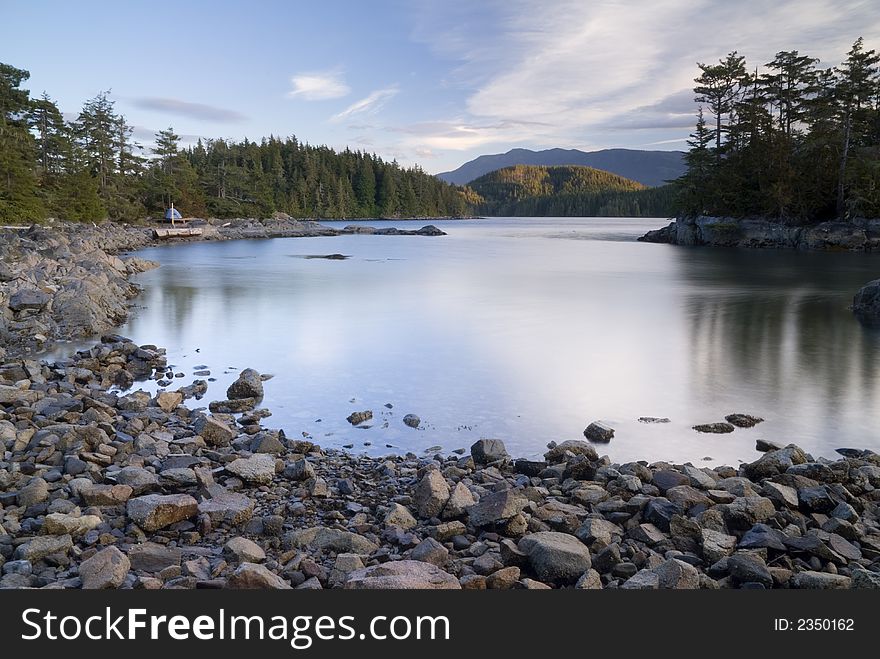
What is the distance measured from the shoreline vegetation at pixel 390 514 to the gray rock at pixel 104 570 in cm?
1

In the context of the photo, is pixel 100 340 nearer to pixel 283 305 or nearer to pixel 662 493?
pixel 283 305

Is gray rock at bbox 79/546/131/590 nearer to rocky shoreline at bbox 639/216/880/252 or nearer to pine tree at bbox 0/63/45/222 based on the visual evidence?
pine tree at bbox 0/63/45/222

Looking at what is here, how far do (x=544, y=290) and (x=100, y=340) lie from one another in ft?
56.8

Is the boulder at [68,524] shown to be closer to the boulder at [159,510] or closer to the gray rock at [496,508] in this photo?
the boulder at [159,510]

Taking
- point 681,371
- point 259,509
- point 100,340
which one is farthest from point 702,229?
point 259,509

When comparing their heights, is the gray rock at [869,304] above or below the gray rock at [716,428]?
above

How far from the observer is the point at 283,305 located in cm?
2109

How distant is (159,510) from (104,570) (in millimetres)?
948

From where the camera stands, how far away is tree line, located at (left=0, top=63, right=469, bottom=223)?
45.5 metres

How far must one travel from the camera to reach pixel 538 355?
1341 centimetres

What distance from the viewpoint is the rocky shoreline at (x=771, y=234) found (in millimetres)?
45062

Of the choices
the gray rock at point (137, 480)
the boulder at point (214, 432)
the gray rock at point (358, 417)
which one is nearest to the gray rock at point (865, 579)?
the gray rock at point (137, 480)

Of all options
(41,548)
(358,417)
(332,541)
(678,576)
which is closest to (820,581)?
(678,576)

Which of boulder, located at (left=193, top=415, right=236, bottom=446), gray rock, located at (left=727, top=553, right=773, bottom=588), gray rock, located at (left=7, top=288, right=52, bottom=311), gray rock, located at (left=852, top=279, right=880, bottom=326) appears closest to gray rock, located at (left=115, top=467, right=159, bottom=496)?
boulder, located at (left=193, top=415, right=236, bottom=446)
